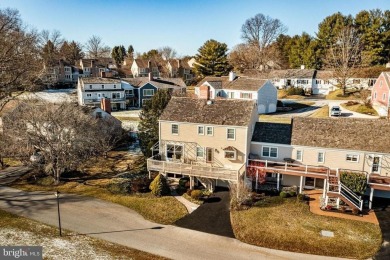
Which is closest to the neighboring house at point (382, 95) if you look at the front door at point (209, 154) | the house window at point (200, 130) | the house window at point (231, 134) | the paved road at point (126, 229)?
the house window at point (231, 134)

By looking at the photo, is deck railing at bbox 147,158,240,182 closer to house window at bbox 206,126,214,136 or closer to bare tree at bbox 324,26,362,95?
house window at bbox 206,126,214,136

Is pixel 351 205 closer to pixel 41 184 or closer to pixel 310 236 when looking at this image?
pixel 310 236

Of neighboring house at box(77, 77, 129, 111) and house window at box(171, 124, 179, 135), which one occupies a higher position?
neighboring house at box(77, 77, 129, 111)

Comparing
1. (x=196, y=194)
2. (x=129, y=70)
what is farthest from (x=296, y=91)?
(x=129, y=70)

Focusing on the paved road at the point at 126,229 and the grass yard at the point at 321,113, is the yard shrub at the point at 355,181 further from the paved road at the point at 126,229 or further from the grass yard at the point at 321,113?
the grass yard at the point at 321,113

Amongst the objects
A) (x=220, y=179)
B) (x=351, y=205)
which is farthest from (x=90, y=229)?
(x=351, y=205)

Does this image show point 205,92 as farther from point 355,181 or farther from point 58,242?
point 58,242

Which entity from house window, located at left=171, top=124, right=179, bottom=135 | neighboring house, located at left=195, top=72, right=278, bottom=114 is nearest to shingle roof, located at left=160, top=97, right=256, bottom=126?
house window, located at left=171, top=124, right=179, bottom=135
